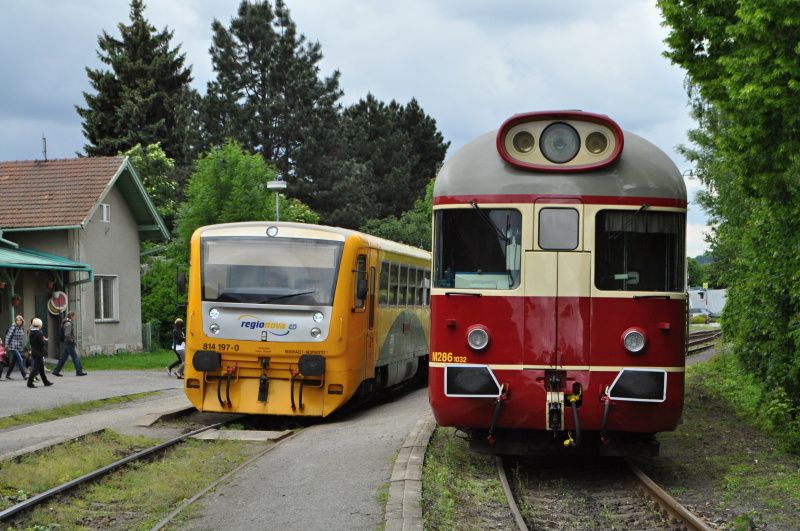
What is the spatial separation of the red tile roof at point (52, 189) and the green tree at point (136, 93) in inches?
1036

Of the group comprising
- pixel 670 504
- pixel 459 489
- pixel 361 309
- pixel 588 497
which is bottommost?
pixel 588 497

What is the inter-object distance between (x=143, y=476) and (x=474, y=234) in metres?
4.13

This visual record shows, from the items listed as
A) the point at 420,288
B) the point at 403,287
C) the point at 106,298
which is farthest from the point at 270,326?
the point at 106,298

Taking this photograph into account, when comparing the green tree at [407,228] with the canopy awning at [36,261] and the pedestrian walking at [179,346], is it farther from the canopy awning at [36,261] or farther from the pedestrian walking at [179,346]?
the pedestrian walking at [179,346]

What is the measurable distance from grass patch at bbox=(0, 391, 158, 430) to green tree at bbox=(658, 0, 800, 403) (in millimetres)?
10505

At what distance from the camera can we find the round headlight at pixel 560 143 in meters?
10.5

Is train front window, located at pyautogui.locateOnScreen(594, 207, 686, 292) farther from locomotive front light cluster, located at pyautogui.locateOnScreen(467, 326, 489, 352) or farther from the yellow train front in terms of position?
the yellow train front

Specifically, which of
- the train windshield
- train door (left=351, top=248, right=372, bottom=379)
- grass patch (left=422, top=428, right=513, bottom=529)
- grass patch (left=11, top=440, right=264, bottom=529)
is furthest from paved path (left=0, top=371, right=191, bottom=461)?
grass patch (left=422, top=428, right=513, bottom=529)

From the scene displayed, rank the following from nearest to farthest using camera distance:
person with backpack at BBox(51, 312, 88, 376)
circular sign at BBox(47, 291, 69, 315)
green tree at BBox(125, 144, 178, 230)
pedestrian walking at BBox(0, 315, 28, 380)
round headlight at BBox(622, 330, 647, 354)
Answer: round headlight at BBox(622, 330, 647, 354) → pedestrian walking at BBox(0, 315, 28, 380) → person with backpack at BBox(51, 312, 88, 376) → circular sign at BBox(47, 291, 69, 315) → green tree at BBox(125, 144, 178, 230)

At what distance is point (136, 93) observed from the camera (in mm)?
65375

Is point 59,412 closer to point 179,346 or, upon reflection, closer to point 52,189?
point 179,346

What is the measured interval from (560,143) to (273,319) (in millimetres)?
6232

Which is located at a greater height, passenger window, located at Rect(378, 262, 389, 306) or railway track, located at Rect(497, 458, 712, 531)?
passenger window, located at Rect(378, 262, 389, 306)

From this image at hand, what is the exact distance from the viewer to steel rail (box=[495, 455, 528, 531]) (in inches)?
340
